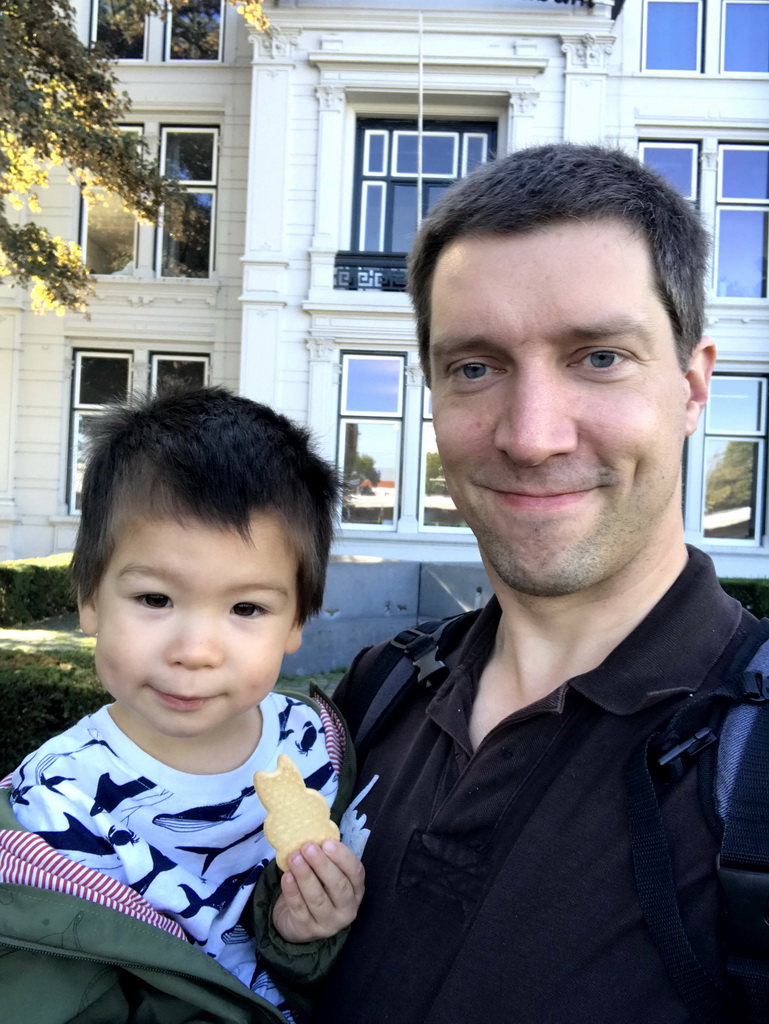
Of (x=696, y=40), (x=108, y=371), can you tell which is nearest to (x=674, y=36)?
(x=696, y=40)

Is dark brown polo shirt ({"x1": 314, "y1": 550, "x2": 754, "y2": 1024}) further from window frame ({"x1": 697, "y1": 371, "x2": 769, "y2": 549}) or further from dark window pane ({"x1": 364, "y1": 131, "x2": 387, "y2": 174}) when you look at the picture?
dark window pane ({"x1": 364, "y1": 131, "x2": 387, "y2": 174})

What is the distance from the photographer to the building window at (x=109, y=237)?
52.3ft

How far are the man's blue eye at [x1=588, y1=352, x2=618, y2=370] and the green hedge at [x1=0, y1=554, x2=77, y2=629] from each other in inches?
397

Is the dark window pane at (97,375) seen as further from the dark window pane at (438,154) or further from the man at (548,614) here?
the man at (548,614)

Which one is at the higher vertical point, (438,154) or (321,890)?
(438,154)

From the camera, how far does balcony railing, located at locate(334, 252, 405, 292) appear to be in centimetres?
1463

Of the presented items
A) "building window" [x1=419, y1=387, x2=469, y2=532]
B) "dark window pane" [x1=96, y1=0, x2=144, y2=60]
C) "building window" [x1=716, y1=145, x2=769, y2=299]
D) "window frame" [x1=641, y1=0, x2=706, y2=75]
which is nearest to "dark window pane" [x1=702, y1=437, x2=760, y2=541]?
"building window" [x1=716, y1=145, x2=769, y2=299]

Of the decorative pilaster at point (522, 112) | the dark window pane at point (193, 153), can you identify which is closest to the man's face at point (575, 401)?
the decorative pilaster at point (522, 112)

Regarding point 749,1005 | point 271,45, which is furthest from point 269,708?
point 271,45

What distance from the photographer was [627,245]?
5.30 feet

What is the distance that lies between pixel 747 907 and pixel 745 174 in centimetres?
1658

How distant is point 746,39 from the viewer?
1491 centimetres

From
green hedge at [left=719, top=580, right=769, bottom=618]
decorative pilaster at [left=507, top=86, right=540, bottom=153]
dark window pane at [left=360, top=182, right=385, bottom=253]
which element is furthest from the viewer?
dark window pane at [left=360, top=182, right=385, bottom=253]

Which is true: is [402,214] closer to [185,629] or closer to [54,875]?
[185,629]
